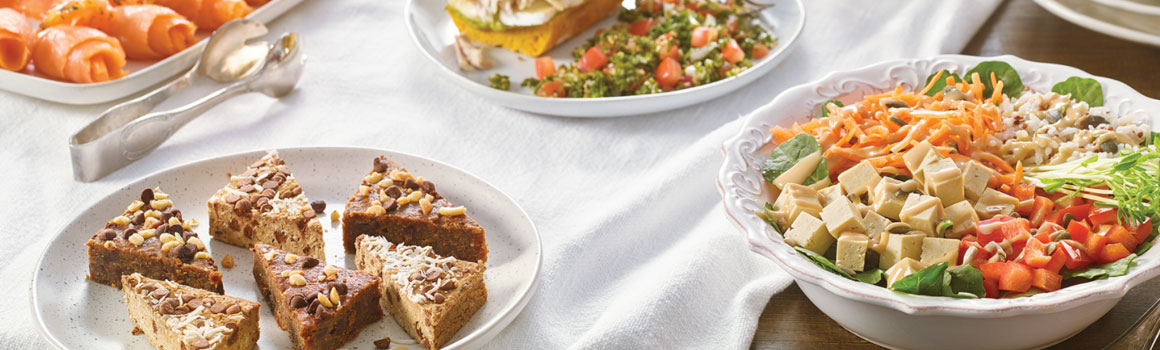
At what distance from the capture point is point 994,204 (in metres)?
2.07

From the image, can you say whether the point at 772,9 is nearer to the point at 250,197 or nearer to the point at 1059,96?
the point at 1059,96

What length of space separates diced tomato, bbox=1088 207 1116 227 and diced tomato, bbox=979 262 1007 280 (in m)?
0.32

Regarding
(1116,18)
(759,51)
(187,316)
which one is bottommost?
(759,51)

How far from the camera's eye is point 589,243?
2.57 meters

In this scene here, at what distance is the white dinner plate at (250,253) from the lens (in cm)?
215

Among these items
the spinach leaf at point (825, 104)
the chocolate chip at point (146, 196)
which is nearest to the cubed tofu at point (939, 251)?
the spinach leaf at point (825, 104)

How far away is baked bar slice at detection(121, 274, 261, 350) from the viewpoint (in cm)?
201

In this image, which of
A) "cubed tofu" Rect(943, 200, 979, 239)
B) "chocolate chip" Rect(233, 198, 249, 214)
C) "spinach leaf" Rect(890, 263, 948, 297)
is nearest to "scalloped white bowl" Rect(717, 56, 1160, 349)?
"spinach leaf" Rect(890, 263, 948, 297)

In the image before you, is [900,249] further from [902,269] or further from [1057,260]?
[1057,260]

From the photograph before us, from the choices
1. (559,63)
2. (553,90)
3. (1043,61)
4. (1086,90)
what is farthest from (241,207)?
(1043,61)

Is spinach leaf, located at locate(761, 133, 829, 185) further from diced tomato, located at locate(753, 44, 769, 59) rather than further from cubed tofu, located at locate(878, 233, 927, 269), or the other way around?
diced tomato, located at locate(753, 44, 769, 59)

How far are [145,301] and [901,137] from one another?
1.80 meters

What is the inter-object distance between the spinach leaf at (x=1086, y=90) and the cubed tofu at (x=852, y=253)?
0.92m

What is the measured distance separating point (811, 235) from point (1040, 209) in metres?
0.52
